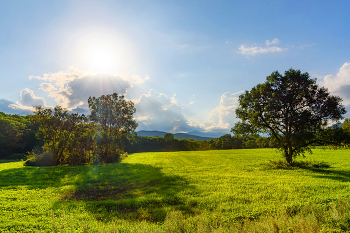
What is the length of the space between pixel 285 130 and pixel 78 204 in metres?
24.5

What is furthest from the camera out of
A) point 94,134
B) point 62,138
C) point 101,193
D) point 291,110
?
point 94,134

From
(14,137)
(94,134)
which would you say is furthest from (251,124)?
(14,137)

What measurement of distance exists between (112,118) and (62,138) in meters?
10.6

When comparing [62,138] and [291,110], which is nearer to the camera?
[291,110]

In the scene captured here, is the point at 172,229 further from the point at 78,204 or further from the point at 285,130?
the point at 285,130

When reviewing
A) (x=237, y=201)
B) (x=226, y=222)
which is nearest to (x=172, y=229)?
(x=226, y=222)

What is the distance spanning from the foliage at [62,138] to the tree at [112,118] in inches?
130

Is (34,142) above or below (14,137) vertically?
below

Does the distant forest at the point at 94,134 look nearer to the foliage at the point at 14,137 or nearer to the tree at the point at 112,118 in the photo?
the tree at the point at 112,118

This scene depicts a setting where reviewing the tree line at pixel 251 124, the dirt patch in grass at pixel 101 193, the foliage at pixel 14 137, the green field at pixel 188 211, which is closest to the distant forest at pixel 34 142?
the foliage at pixel 14 137

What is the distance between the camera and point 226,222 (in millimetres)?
7062

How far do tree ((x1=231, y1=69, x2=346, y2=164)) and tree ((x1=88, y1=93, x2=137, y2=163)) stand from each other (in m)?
25.5

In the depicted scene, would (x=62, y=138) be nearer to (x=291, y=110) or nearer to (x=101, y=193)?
(x=101, y=193)

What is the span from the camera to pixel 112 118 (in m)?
39.8
